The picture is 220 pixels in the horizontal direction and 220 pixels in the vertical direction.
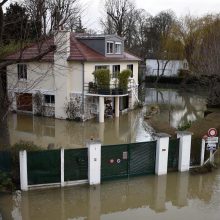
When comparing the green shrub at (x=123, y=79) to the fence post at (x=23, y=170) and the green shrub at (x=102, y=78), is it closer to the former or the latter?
the green shrub at (x=102, y=78)

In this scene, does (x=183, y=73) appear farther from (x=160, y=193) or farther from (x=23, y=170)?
(x=23, y=170)

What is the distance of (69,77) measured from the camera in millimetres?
25641

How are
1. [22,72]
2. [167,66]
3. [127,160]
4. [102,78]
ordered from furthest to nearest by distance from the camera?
[167,66]
[22,72]
[102,78]
[127,160]

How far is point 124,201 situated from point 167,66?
45.9m

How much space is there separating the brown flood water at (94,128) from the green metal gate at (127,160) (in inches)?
183

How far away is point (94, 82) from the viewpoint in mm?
25547

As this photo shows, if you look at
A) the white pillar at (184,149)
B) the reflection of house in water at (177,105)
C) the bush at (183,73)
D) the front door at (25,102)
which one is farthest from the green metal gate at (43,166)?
the bush at (183,73)

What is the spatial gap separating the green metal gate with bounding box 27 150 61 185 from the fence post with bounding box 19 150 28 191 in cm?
→ 12

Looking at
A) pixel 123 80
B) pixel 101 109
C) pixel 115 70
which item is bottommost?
pixel 101 109

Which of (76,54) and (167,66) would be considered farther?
(167,66)

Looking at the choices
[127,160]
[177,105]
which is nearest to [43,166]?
[127,160]

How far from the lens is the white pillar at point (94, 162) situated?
1223 cm

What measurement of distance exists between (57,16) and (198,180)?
835 centimetres

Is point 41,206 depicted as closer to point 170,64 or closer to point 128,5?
point 170,64
